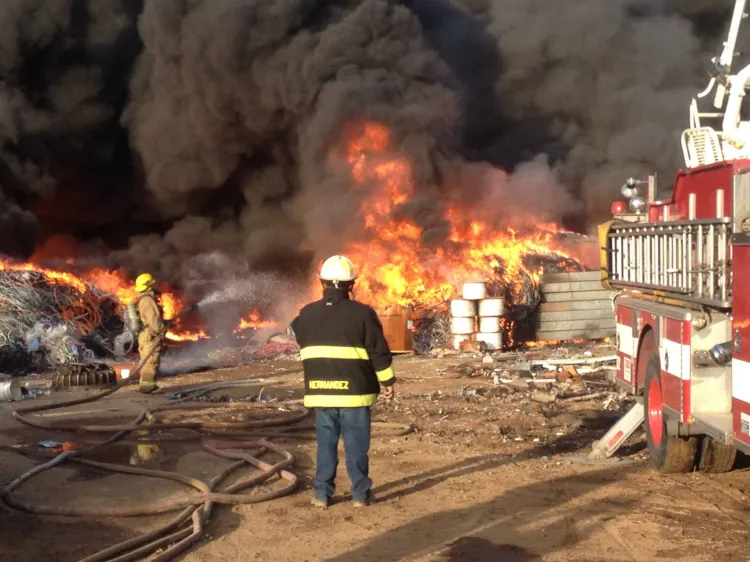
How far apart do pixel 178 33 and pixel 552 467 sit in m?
19.0

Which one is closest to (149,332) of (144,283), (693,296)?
(144,283)

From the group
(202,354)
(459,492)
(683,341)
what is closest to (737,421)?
(683,341)

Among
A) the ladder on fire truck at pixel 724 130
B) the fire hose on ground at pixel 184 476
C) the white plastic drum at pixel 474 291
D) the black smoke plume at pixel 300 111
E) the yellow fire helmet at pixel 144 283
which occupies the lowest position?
the fire hose on ground at pixel 184 476

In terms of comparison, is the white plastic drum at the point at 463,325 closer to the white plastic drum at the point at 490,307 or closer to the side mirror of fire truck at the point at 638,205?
the white plastic drum at the point at 490,307

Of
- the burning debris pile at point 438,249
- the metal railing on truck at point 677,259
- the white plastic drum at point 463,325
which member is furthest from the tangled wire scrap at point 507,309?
the metal railing on truck at point 677,259

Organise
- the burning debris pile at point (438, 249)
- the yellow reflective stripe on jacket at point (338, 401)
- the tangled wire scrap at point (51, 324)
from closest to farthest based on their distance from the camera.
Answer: the yellow reflective stripe on jacket at point (338, 401) < the tangled wire scrap at point (51, 324) < the burning debris pile at point (438, 249)

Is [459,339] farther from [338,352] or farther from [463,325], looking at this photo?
[338,352]

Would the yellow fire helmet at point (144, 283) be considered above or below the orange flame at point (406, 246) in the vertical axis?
below

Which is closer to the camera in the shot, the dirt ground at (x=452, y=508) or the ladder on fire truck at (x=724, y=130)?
the dirt ground at (x=452, y=508)

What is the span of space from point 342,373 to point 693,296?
213cm

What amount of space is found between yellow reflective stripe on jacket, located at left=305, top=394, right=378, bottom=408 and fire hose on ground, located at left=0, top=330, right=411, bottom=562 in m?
0.67

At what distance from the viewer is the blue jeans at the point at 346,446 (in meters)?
5.28

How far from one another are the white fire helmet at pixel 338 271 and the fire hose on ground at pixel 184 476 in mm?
1387

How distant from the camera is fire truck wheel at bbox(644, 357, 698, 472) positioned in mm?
5871
